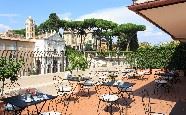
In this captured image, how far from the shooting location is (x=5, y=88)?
10508 millimetres

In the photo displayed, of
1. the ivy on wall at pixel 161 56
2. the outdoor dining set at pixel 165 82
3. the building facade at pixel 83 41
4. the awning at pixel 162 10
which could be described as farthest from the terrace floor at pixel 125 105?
the building facade at pixel 83 41

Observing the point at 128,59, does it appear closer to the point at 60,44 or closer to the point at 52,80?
the point at 52,80

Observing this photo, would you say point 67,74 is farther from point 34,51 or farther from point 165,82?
point 165,82

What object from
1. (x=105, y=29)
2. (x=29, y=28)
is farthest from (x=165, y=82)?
(x=105, y=29)

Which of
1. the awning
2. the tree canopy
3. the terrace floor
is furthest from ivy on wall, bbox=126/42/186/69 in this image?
the tree canopy

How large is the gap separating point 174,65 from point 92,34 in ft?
192

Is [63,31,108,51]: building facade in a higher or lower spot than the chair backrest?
Answer: higher

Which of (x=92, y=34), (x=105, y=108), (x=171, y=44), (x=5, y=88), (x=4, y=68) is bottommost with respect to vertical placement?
(x=105, y=108)

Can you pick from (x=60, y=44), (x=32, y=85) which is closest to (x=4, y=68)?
(x=32, y=85)

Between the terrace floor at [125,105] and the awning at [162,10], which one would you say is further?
the terrace floor at [125,105]

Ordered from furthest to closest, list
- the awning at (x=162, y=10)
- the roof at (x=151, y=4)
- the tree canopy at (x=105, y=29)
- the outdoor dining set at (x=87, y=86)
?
the tree canopy at (x=105, y=29), the outdoor dining set at (x=87, y=86), the awning at (x=162, y=10), the roof at (x=151, y=4)

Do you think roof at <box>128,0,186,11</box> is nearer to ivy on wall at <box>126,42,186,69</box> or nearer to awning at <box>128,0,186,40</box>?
awning at <box>128,0,186,40</box>

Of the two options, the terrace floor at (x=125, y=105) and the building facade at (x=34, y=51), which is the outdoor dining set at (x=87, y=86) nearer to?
the terrace floor at (x=125, y=105)

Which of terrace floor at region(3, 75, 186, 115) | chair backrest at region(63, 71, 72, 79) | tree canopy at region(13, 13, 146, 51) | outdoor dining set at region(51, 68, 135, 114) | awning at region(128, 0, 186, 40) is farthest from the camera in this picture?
tree canopy at region(13, 13, 146, 51)
